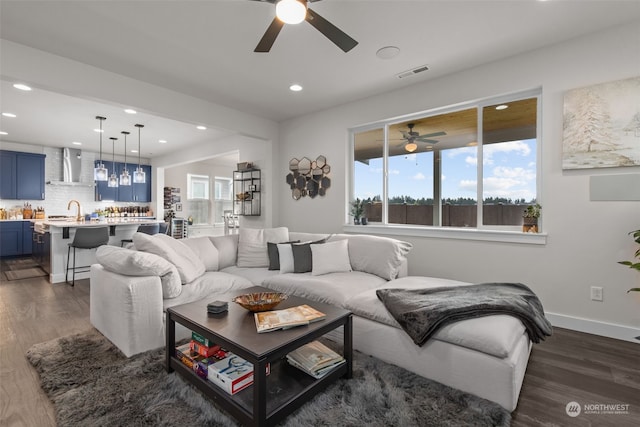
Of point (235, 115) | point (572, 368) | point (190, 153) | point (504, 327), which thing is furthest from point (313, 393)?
point (190, 153)

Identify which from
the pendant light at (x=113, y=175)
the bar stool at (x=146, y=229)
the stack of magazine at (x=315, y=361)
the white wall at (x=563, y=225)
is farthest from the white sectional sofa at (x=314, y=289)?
the pendant light at (x=113, y=175)

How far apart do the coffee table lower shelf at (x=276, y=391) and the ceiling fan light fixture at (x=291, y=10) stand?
212cm

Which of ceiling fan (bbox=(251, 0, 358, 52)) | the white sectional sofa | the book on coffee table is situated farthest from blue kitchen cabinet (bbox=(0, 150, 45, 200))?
the book on coffee table

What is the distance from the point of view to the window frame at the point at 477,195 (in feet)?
9.82

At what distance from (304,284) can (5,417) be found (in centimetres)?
197

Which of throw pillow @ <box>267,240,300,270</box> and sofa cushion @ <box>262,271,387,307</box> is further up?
throw pillow @ <box>267,240,300,270</box>

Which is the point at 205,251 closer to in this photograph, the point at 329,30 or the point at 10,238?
the point at 329,30

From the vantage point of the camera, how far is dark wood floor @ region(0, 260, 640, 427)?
1606 mm

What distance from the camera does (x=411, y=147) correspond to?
4.27 m

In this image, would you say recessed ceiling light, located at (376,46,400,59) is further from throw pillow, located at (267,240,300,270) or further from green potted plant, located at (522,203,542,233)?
throw pillow, located at (267,240,300,270)

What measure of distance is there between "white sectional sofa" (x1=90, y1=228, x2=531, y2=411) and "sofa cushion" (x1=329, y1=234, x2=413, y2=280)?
1cm

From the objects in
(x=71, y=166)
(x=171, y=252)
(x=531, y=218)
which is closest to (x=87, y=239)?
(x=171, y=252)

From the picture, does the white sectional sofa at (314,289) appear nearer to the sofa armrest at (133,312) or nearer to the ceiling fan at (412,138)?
the sofa armrest at (133,312)

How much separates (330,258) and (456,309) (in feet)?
5.12
